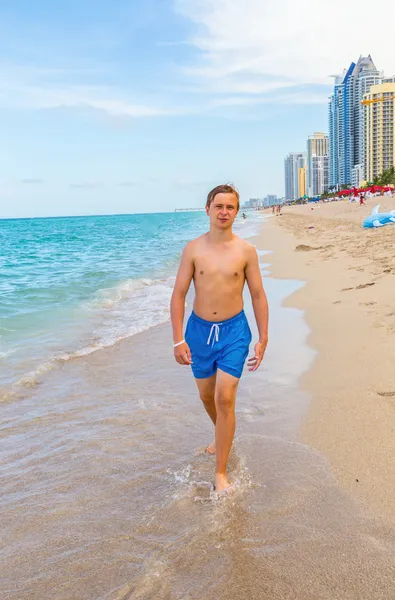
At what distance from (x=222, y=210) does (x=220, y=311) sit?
0.67 m

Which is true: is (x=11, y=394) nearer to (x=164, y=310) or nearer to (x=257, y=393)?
(x=257, y=393)

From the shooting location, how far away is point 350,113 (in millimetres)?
146750

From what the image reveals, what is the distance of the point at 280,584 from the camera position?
2352mm

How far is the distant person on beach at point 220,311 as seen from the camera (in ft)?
10.8

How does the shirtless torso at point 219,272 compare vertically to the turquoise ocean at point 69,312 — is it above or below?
above

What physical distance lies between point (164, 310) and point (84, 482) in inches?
289

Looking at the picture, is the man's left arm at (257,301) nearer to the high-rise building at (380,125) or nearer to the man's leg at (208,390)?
the man's leg at (208,390)

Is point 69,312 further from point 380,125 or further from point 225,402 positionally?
point 380,125

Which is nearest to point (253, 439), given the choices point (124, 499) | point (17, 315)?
point (124, 499)

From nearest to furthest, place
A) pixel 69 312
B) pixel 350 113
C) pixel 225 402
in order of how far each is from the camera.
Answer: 1. pixel 225 402
2. pixel 69 312
3. pixel 350 113

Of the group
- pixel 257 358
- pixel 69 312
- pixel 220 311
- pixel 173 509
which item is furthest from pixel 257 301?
pixel 69 312

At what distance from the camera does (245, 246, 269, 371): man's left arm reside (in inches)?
133

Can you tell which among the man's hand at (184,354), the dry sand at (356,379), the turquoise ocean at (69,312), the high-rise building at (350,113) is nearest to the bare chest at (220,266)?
the man's hand at (184,354)

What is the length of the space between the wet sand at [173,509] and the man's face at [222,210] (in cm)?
174
